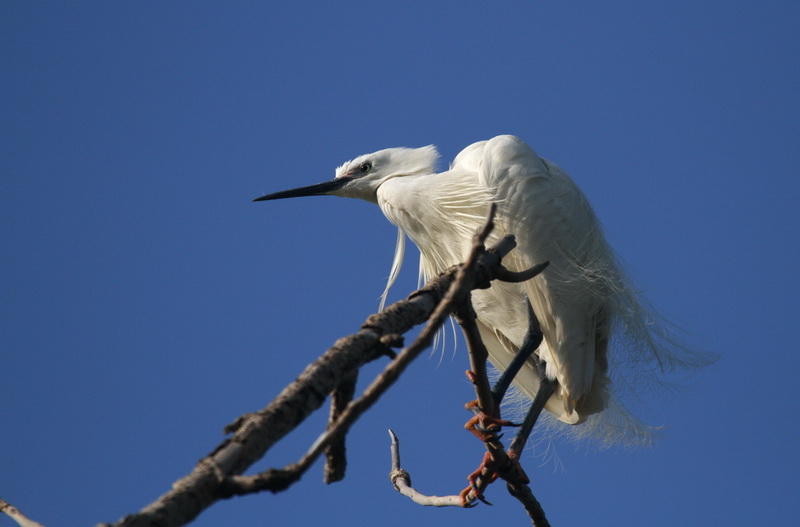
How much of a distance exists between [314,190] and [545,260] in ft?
5.15

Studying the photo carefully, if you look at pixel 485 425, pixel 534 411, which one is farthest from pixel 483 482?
pixel 534 411

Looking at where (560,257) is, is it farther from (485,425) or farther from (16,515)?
(16,515)

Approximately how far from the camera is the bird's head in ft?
15.0

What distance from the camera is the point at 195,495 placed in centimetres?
124

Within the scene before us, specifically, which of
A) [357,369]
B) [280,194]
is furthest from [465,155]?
[357,369]

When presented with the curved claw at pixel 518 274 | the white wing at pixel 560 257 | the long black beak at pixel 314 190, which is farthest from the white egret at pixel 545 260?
the curved claw at pixel 518 274

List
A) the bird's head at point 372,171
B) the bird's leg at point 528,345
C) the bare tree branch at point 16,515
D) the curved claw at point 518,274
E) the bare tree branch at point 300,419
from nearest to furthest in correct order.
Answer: the bare tree branch at point 300,419 → the bare tree branch at point 16,515 → the curved claw at point 518,274 → the bird's leg at point 528,345 → the bird's head at point 372,171

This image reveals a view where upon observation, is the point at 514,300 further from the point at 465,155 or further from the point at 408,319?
the point at 408,319

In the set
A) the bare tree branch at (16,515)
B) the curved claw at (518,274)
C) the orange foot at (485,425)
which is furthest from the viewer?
the orange foot at (485,425)

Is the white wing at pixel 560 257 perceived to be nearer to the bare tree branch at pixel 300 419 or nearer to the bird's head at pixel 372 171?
the bird's head at pixel 372 171

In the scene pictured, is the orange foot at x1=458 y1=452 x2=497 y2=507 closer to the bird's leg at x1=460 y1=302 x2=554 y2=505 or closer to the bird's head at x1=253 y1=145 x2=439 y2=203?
the bird's leg at x1=460 y1=302 x2=554 y2=505

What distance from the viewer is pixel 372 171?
4.70 meters

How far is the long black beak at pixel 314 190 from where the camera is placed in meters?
4.77

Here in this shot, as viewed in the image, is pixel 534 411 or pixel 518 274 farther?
pixel 534 411
